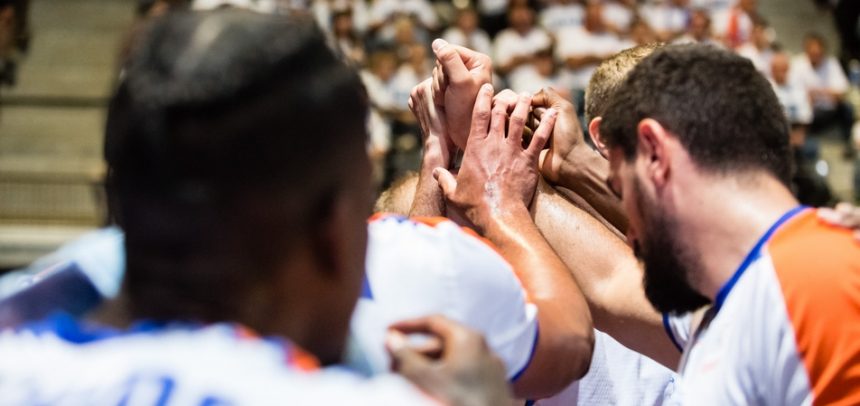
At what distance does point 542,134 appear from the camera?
233cm

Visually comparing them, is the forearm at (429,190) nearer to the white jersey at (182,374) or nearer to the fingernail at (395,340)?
the fingernail at (395,340)

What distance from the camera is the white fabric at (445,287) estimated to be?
1.49 meters

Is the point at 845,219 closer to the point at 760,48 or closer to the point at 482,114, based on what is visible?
the point at 482,114

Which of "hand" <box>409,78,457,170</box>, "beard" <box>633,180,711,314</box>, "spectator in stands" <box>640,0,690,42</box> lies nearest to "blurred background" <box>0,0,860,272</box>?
"spectator in stands" <box>640,0,690,42</box>

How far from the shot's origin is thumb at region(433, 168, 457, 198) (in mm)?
2238

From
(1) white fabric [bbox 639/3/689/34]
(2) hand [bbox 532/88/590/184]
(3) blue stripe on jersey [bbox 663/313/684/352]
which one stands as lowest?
(1) white fabric [bbox 639/3/689/34]

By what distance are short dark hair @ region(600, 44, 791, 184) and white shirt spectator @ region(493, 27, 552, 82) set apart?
26.1 feet

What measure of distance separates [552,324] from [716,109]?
531mm

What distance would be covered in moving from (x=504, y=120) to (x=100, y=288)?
3.31 feet

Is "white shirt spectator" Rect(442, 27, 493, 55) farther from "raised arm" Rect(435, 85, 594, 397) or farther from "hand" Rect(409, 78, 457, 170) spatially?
"raised arm" Rect(435, 85, 594, 397)

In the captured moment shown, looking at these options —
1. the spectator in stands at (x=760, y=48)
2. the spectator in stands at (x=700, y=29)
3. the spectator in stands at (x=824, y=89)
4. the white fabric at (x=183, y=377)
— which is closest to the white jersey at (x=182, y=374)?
the white fabric at (x=183, y=377)

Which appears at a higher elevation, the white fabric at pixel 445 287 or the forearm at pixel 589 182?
the white fabric at pixel 445 287

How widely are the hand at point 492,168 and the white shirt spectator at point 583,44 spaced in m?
7.97

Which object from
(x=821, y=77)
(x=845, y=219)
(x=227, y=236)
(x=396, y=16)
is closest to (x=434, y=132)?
(x=845, y=219)
